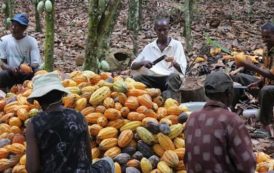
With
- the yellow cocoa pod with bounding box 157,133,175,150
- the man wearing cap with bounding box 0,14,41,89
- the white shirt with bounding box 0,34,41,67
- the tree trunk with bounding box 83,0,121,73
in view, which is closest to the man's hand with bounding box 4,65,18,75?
the man wearing cap with bounding box 0,14,41,89

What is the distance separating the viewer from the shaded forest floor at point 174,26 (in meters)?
12.0

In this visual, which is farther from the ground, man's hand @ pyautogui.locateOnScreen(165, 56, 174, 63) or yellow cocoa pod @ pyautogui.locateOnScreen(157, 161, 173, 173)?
man's hand @ pyautogui.locateOnScreen(165, 56, 174, 63)

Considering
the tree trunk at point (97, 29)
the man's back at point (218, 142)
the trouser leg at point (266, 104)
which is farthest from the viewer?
the tree trunk at point (97, 29)

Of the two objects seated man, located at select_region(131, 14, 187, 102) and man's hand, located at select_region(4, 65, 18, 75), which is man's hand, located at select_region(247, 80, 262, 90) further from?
man's hand, located at select_region(4, 65, 18, 75)

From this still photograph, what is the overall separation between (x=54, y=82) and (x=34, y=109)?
1464 mm

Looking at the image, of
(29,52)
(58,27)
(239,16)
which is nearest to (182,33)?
(239,16)

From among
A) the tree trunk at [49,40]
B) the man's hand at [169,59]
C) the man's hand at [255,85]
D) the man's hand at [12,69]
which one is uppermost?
the tree trunk at [49,40]

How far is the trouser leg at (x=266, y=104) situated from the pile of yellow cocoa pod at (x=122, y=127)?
1.35 m

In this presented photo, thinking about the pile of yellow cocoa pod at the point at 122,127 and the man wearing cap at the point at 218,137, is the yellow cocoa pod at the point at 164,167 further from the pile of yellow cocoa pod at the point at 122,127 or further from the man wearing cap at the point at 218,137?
the man wearing cap at the point at 218,137

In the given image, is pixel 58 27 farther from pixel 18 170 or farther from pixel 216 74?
pixel 216 74

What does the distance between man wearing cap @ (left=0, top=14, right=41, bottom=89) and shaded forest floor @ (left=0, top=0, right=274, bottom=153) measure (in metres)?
3.37

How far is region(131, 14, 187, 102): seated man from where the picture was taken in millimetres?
6016

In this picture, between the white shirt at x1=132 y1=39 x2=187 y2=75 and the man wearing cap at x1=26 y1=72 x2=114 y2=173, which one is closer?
the man wearing cap at x1=26 y1=72 x2=114 y2=173

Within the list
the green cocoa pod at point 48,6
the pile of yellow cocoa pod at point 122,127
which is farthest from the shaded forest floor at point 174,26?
the pile of yellow cocoa pod at point 122,127
